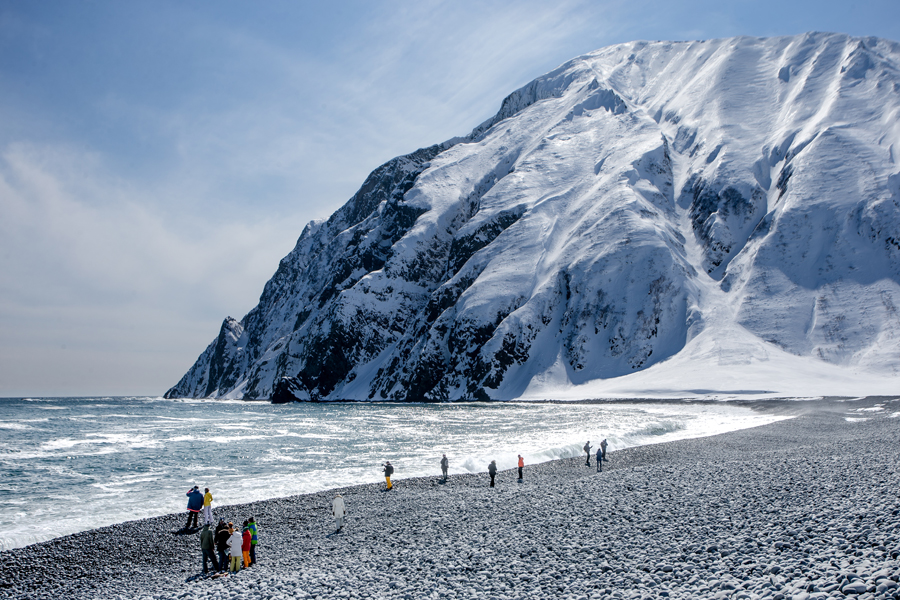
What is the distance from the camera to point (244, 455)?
4859 centimetres

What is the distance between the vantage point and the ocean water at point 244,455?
3091 cm

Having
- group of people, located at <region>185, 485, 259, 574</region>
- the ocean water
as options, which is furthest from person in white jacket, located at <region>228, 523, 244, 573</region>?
the ocean water

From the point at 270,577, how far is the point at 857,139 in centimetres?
17435

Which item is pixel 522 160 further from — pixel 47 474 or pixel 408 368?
pixel 47 474

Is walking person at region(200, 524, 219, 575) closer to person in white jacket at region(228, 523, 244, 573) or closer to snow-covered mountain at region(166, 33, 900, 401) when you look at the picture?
person in white jacket at region(228, 523, 244, 573)

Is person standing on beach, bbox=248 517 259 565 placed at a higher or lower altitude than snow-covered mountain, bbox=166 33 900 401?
lower

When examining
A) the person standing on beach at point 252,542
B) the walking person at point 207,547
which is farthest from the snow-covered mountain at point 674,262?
the walking person at point 207,547

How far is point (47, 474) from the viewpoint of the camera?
40.5 m

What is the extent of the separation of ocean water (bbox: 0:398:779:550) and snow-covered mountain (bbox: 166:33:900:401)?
47.3m

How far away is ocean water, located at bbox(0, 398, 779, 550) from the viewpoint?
30.9 metres

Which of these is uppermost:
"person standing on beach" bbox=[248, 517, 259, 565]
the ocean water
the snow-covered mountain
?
the snow-covered mountain

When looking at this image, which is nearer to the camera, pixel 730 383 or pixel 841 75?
pixel 730 383

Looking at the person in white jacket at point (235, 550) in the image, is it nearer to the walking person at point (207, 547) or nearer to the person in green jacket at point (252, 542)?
the walking person at point (207, 547)

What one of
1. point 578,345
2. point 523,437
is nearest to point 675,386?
point 578,345
